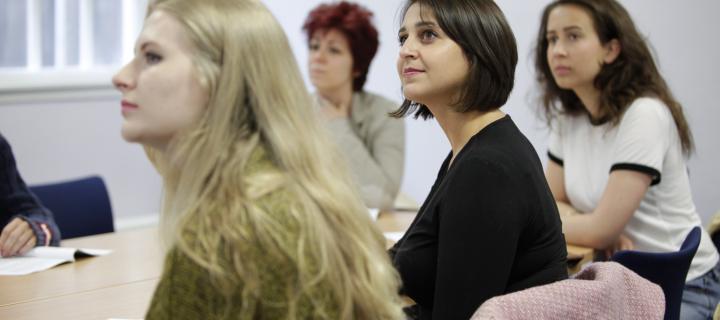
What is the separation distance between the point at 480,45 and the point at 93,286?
1.13m

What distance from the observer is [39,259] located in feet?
8.00

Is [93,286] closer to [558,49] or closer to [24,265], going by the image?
[24,265]

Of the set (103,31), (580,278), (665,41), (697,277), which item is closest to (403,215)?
(697,277)

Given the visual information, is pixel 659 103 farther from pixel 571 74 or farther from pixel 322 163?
pixel 322 163

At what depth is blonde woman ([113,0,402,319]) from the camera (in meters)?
1.19

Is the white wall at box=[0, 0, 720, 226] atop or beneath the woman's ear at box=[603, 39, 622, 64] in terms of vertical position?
beneath

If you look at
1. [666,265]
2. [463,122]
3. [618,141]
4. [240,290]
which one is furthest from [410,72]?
[618,141]

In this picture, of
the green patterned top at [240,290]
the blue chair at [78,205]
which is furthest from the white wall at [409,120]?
the green patterned top at [240,290]

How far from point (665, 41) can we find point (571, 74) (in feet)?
2.70

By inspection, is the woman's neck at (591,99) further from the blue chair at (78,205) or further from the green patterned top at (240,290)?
the green patterned top at (240,290)

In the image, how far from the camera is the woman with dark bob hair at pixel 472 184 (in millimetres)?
1679

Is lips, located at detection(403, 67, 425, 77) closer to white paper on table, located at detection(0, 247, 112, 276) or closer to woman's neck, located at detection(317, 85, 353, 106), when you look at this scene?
white paper on table, located at detection(0, 247, 112, 276)

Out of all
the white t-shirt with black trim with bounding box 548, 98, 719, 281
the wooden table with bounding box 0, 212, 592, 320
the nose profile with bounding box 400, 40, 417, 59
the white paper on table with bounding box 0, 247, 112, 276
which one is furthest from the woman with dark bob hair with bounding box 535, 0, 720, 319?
the white paper on table with bounding box 0, 247, 112, 276

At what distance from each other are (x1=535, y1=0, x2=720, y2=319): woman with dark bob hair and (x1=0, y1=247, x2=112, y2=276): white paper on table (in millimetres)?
1438
